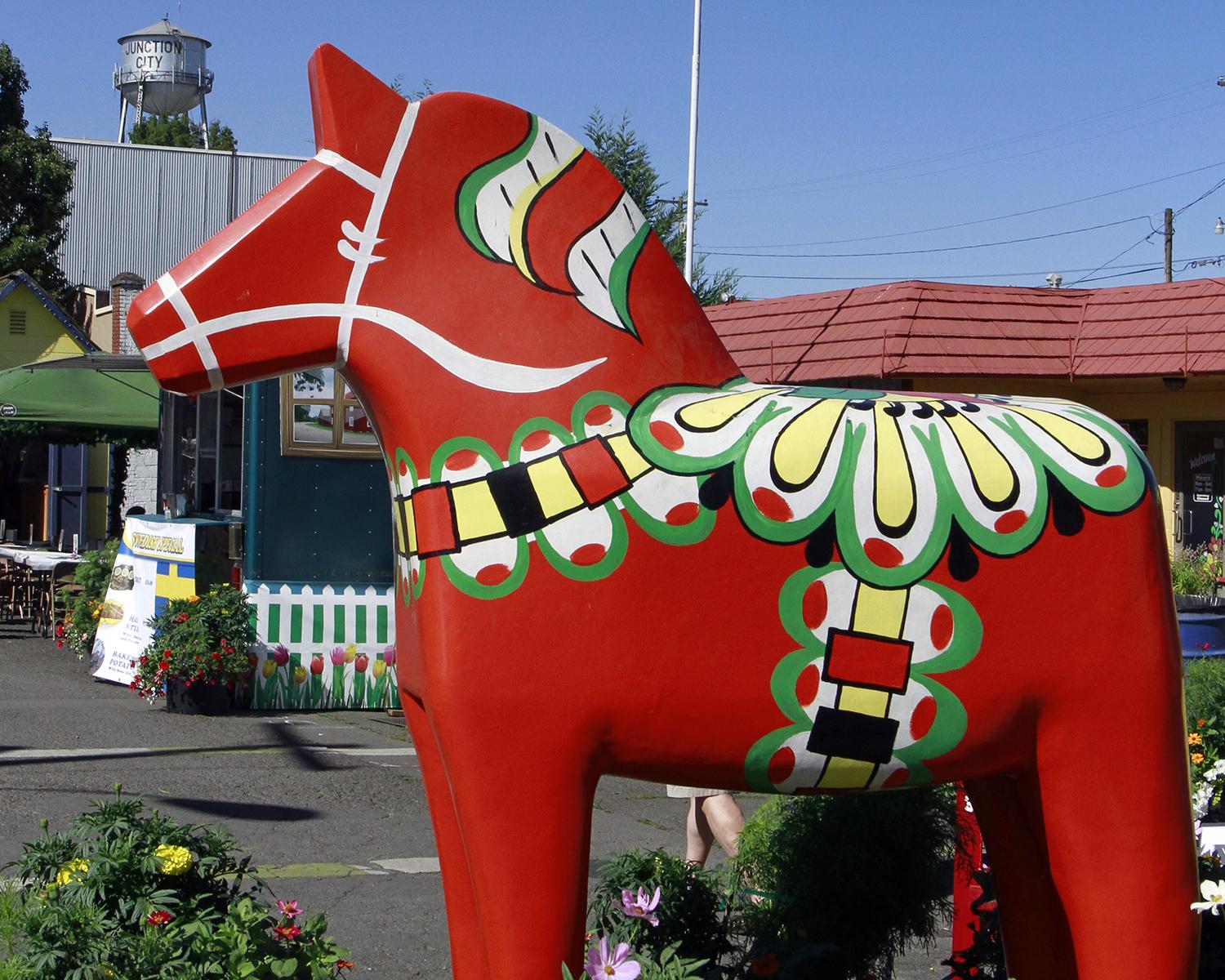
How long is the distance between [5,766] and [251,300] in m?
6.70

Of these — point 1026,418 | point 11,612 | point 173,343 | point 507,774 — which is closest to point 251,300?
point 173,343

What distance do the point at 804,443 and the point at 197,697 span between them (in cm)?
860

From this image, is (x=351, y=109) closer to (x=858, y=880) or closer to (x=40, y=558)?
(x=858, y=880)

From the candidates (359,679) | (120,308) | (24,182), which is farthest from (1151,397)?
(120,308)

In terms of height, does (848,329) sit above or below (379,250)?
above

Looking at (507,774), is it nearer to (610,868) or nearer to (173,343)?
(173,343)

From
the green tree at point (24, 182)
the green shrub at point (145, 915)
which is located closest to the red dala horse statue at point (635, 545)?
the green shrub at point (145, 915)

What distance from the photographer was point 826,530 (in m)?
2.68

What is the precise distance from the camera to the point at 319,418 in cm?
1044

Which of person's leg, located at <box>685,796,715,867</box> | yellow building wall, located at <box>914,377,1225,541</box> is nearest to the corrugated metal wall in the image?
yellow building wall, located at <box>914,377,1225,541</box>

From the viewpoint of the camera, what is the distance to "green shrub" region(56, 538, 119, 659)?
13289mm

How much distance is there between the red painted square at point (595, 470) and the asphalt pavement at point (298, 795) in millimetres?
2150

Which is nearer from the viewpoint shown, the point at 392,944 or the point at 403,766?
the point at 392,944

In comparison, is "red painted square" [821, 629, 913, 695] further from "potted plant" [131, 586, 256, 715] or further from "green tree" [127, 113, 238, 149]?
"green tree" [127, 113, 238, 149]
